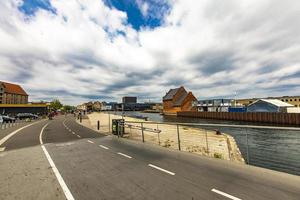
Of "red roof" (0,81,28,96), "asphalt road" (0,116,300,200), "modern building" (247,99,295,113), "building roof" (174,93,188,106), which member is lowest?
"asphalt road" (0,116,300,200)

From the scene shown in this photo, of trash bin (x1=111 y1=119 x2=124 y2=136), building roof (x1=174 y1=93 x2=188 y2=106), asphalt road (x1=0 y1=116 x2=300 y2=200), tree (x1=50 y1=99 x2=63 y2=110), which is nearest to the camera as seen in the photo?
asphalt road (x1=0 y1=116 x2=300 y2=200)

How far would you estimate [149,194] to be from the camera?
4648 mm

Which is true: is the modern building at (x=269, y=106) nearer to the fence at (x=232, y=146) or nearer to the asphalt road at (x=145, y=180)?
the fence at (x=232, y=146)

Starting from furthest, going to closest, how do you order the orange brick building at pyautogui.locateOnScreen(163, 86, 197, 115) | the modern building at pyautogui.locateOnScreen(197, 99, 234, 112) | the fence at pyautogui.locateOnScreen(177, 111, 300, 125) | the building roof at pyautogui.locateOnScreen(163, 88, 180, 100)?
the building roof at pyautogui.locateOnScreen(163, 88, 180, 100), the orange brick building at pyautogui.locateOnScreen(163, 86, 197, 115), the modern building at pyautogui.locateOnScreen(197, 99, 234, 112), the fence at pyautogui.locateOnScreen(177, 111, 300, 125)

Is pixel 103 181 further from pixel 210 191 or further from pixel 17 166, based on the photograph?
pixel 17 166

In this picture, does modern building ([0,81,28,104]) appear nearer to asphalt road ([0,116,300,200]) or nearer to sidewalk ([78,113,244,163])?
sidewalk ([78,113,244,163])

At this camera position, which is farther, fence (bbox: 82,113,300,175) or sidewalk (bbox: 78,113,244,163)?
sidewalk (bbox: 78,113,244,163)

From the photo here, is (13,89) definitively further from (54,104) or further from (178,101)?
(178,101)

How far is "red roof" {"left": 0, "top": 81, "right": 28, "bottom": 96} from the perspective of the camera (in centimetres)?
10559

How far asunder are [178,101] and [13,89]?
10568cm

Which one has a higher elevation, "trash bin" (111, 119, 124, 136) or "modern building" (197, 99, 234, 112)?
"modern building" (197, 99, 234, 112)

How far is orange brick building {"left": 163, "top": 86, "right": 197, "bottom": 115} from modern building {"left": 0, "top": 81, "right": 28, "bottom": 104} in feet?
309

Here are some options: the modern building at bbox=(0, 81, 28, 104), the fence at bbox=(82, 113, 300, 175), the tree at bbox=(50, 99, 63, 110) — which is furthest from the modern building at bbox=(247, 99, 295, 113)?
the modern building at bbox=(0, 81, 28, 104)

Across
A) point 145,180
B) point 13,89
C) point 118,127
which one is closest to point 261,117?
point 118,127
